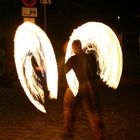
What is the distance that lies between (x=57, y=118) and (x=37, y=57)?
1275 mm

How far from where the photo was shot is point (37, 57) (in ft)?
35.1

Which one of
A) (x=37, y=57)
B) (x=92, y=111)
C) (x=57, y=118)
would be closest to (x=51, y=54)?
(x=37, y=57)

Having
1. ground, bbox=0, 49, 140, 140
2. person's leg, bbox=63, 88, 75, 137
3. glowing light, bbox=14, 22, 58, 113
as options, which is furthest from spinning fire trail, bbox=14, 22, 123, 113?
ground, bbox=0, 49, 140, 140

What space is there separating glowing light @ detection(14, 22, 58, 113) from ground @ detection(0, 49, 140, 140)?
1.51 feet

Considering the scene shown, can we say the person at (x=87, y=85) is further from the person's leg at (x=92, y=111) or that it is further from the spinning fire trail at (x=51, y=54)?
the spinning fire trail at (x=51, y=54)

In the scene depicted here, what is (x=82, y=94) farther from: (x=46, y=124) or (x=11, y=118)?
(x=11, y=118)

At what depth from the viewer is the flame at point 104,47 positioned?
1048cm

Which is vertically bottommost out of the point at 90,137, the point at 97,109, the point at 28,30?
the point at 90,137

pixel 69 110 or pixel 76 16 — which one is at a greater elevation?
pixel 76 16

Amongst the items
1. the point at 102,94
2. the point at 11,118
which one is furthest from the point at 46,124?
the point at 102,94

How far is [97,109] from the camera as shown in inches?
312

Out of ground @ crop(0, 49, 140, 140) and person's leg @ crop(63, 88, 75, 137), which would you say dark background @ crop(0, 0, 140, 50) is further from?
person's leg @ crop(63, 88, 75, 137)

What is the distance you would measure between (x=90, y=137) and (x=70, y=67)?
49.3 inches

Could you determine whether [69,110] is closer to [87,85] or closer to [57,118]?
[87,85]
